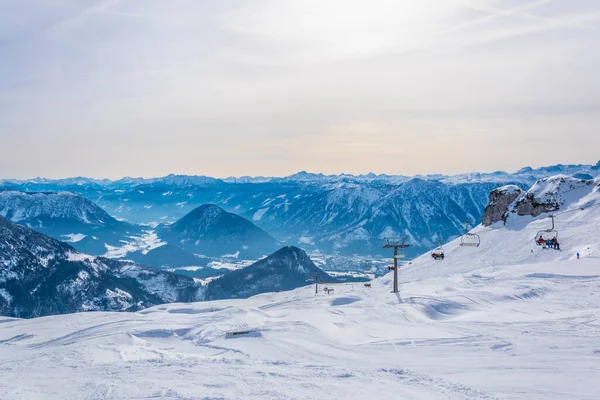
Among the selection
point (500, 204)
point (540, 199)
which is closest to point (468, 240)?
point (500, 204)

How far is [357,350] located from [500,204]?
408ft

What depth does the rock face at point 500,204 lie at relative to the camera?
5472 inches

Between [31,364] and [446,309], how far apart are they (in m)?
41.1

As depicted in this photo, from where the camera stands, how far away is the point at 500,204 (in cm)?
14688

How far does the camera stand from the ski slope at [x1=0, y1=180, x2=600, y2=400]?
2739 centimetres

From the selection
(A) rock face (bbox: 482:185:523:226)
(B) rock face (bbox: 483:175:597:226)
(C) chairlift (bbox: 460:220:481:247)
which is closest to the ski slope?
(C) chairlift (bbox: 460:220:481:247)

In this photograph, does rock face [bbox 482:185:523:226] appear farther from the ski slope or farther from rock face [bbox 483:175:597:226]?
the ski slope

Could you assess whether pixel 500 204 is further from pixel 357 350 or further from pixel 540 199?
pixel 357 350

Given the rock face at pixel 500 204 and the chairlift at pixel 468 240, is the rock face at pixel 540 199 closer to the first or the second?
the rock face at pixel 500 204

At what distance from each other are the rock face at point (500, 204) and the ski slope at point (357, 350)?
70119 mm

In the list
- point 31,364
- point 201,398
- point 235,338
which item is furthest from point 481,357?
point 31,364

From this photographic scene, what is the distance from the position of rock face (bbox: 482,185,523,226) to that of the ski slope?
70119mm

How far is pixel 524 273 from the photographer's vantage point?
70.4 meters

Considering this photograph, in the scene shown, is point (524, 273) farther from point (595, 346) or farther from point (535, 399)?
point (535, 399)
